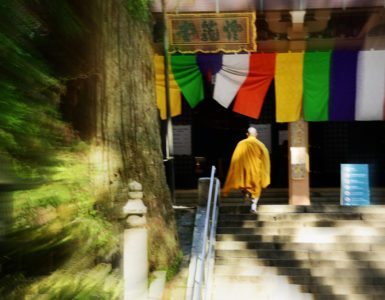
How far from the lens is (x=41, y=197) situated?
185 cm

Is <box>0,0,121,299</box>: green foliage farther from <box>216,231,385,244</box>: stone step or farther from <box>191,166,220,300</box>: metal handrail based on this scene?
<box>216,231,385,244</box>: stone step

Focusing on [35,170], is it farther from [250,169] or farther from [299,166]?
[299,166]

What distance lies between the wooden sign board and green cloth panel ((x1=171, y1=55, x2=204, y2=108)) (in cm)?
23

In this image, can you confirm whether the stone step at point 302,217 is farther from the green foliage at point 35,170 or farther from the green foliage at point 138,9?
the green foliage at point 35,170

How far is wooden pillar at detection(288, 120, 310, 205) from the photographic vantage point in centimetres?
1048

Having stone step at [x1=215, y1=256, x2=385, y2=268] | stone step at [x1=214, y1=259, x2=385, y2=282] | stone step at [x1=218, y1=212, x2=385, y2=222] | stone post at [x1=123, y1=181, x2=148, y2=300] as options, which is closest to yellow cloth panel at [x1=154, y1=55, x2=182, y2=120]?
stone step at [x1=218, y1=212, x2=385, y2=222]

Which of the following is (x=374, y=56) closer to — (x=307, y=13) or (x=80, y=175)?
(x=307, y=13)

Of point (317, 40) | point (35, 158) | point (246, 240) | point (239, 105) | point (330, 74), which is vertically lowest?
point (246, 240)

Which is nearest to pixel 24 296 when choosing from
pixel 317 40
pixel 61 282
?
pixel 61 282

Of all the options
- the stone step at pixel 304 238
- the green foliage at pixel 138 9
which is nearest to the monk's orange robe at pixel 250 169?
the stone step at pixel 304 238

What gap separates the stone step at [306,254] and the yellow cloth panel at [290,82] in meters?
4.00

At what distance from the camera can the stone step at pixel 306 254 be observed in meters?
7.10

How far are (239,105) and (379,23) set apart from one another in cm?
422

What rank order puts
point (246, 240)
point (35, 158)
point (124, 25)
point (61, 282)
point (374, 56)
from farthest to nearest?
1. point (374, 56)
2. point (246, 240)
3. point (124, 25)
4. point (61, 282)
5. point (35, 158)
